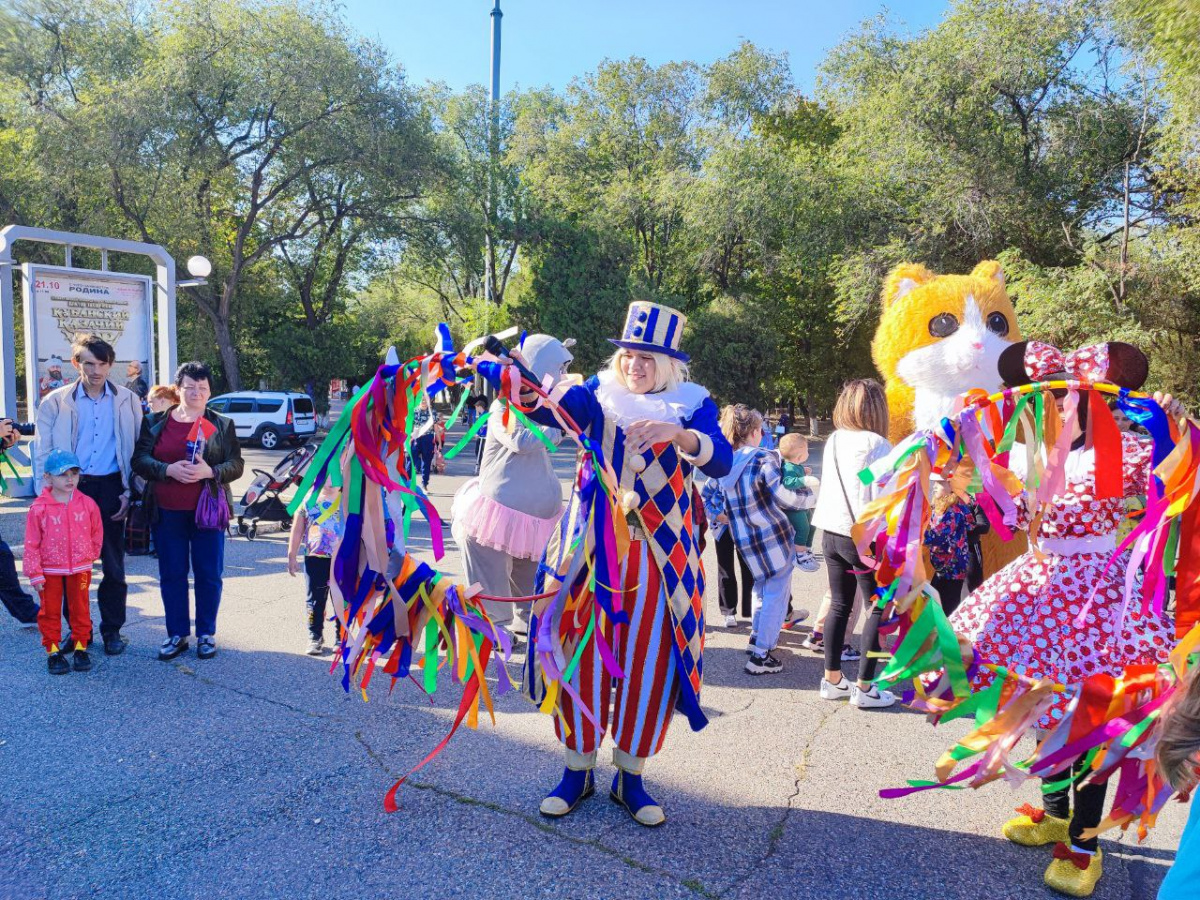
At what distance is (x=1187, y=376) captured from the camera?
53.5 ft

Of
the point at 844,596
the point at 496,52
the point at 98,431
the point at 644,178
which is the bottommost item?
the point at 844,596

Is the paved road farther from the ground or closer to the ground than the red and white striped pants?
closer to the ground

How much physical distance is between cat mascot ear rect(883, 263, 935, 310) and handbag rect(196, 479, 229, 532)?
15.0 feet

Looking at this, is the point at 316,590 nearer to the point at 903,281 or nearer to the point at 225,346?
the point at 903,281

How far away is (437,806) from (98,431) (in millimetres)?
3208

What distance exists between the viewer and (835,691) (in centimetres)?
418

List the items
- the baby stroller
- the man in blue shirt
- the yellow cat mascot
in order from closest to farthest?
the man in blue shirt → the yellow cat mascot → the baby stroller

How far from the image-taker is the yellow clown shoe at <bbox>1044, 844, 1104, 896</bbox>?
254cm

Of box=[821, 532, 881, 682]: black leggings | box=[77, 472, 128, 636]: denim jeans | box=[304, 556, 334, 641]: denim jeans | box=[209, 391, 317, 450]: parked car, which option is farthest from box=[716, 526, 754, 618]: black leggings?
box=[209, 391, 317, 450]: parked car

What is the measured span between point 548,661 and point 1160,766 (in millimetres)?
1770

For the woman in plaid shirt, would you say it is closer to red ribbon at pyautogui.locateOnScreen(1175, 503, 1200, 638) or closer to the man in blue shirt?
red ribbon at pyautogui.locateOnScreen(1175, 503, 1200, 638)

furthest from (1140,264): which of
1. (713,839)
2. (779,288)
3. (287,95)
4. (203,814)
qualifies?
(287,95)

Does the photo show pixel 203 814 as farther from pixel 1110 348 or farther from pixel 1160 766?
pixel 1110 348

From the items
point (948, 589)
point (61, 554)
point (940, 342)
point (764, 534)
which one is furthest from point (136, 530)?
point (940, 342)
